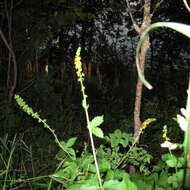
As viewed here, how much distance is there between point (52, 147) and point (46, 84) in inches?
78.6

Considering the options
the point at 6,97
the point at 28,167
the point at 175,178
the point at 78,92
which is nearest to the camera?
the point at 175,178

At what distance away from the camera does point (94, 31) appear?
30.4 ft

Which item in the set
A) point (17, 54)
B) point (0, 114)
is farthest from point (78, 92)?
point (0, 114)

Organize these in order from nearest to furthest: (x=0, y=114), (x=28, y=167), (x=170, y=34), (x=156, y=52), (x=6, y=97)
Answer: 1. (x=28, y=167)
2. (x=0, y=114)
3. (x=6, y=97)
4. (x=170, y=34)
5. (x=156, y=52)

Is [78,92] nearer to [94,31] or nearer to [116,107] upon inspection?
[116,107]

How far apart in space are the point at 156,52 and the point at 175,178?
28.7 ft

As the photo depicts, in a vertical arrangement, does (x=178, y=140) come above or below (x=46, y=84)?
below

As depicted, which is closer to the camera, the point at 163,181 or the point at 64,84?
the point at 163,181

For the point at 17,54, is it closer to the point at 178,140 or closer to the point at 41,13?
the point at 41,13

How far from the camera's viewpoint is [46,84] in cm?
532

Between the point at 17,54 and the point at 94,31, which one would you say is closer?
the point at 17,54

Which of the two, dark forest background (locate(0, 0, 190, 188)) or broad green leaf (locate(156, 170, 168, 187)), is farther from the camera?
dark forest background (locate(0, 0, 190, 188))

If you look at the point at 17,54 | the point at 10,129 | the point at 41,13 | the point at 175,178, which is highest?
the point at 41,13

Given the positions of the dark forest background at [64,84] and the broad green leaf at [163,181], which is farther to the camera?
the dark forest background at [64,84]
